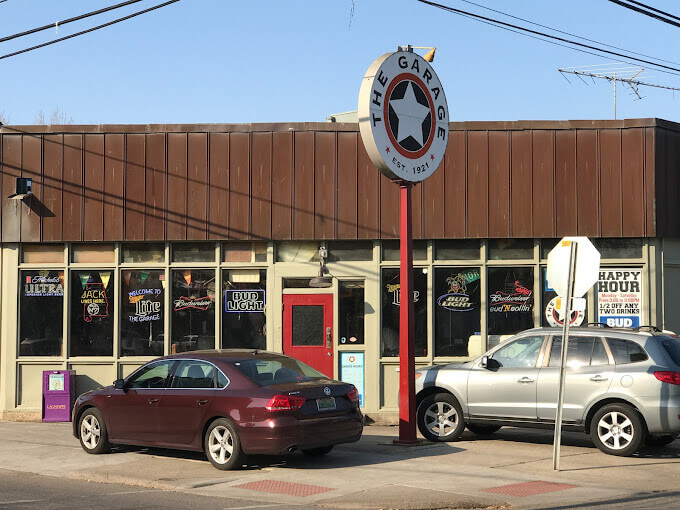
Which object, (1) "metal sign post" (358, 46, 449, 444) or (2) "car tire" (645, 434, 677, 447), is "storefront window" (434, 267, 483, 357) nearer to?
(1) "metal sign post" (358, 46, 449, 444)

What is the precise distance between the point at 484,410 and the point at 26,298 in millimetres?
9517

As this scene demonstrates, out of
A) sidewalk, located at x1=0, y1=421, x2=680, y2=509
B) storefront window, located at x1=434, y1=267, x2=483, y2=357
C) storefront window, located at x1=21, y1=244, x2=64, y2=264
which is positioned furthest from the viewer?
storefront window, located at x1=21, y1=244, x2=64, y2=264

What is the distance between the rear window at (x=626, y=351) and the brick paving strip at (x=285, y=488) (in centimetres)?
474

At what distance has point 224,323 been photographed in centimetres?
1739

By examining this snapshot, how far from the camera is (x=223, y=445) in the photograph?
1139cm

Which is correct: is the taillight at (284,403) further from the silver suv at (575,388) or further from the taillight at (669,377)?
the taillight at (669,377)

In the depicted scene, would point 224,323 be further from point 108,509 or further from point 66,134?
point 108,509

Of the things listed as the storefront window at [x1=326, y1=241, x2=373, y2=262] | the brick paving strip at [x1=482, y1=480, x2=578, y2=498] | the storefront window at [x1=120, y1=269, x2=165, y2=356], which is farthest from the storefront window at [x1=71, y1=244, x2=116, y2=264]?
the brick paving strip at [x1=482, y1=480, x2=578, y2=498]

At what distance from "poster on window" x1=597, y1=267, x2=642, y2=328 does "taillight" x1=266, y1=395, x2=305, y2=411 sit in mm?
8142

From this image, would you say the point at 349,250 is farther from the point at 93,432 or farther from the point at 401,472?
the point at 401,472

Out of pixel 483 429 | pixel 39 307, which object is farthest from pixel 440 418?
pixel 39 307

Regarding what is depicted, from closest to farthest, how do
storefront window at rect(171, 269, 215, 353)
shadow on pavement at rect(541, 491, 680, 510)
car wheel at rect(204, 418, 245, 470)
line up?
1. shadow on pavement at rect(541, 491, 680, 510)
2. car wheel at rect(204, 418, 245, 470)
3. storefront window at rect(171, 269, 215, 353)

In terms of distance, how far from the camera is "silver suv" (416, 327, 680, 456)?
11.9m

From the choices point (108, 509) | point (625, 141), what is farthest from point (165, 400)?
point (625, 141)
